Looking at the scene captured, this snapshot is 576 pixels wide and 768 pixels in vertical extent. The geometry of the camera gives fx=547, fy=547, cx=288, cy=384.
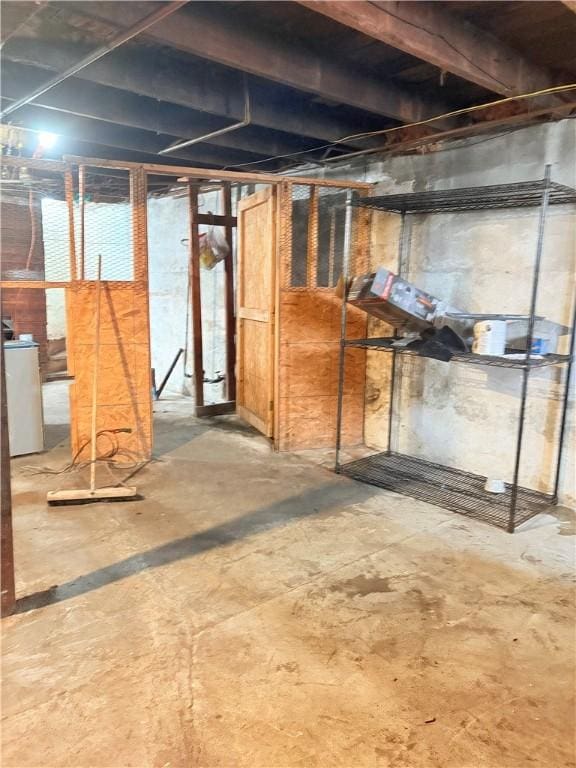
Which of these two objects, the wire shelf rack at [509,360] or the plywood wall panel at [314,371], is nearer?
the wire shelf rack at [509,360]

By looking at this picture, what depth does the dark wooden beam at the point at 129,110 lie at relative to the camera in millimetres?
3086

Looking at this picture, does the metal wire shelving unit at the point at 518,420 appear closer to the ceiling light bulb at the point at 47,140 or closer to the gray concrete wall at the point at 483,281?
the gray concrete wall at the point at 483,281

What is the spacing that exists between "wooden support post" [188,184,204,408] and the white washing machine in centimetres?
153

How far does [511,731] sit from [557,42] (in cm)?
292

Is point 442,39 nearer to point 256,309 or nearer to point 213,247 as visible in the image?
point 256,309

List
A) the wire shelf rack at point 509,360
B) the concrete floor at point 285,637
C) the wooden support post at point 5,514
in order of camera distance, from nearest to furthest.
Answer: the concrete floor at point 285,637, the wooden support post at point 5,514, the wire shelf rack at point 509,360

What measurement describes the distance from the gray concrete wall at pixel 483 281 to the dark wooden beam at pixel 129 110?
0.84 m

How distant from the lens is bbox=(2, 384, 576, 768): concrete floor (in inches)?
61.4

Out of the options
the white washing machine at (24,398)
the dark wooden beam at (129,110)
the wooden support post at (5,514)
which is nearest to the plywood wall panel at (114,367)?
the white washing machine at (24,398)

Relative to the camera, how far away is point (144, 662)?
1855 millimetres

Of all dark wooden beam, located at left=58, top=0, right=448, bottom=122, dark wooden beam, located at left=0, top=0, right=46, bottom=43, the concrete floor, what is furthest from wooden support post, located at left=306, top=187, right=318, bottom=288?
dark wooden beam, located at left=0, top=0, right=46, bottom=43

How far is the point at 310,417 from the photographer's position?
13.9 feet

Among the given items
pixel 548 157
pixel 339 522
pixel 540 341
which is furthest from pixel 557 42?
pixel 339 522

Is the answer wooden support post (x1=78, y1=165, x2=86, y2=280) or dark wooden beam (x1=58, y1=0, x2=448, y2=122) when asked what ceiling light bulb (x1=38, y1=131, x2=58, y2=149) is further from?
dark wooden beam (x1=58, y1=0, x2=448, y2=122)
